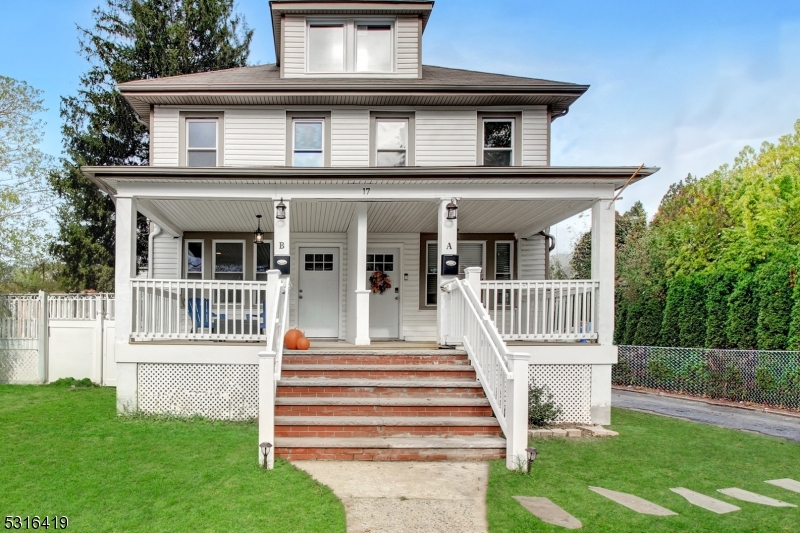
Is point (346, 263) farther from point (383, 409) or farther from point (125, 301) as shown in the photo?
point (383, 409)

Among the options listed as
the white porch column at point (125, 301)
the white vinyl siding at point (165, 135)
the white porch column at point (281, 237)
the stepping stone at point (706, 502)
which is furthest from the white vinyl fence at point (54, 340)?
the stepping stone at point (706, 502)

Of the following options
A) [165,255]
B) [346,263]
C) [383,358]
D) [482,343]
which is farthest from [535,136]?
[165,255]

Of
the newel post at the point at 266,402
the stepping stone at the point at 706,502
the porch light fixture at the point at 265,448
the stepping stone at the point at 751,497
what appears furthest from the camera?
the newel post at the point at 266,402

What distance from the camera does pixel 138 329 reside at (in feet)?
25.3

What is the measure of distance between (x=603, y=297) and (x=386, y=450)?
391 centimetres

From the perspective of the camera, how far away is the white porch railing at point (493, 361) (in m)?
5.54

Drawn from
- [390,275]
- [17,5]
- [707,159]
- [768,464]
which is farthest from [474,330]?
[707,159]

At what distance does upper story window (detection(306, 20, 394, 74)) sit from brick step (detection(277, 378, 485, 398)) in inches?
254

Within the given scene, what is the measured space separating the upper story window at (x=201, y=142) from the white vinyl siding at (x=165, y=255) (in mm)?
1713

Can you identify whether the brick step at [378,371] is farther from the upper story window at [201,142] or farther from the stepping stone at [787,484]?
the upper story window at [201,142]

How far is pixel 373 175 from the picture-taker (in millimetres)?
7816

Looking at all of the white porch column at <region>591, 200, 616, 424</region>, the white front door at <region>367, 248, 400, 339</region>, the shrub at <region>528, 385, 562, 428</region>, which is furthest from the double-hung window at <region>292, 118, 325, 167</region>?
the shrub at <region>528, 385, 562, 428</region>

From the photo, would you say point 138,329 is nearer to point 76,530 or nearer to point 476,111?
point 76,530

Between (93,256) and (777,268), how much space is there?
20729 millimetres
